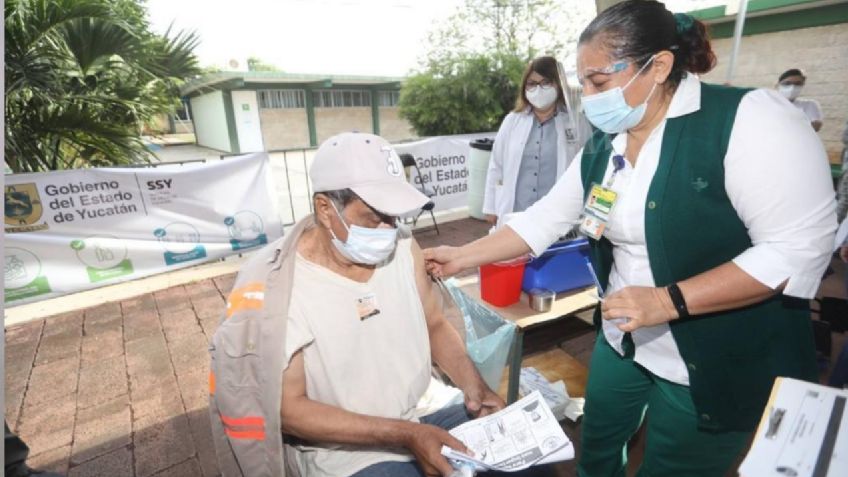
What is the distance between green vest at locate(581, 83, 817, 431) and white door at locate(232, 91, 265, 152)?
20681mm

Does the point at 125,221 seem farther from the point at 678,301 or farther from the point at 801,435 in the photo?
the point at 801,435

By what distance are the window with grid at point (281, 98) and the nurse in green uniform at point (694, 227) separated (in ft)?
69.7

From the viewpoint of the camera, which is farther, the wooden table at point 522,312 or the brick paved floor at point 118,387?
the brick paved floor at point 118,387

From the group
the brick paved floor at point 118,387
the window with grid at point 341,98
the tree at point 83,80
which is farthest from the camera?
the window with grid at point 341,98

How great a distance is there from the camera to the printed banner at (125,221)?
13.6ft

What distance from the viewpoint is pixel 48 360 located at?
11.0 feet

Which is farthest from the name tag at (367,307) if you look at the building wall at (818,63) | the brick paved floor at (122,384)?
the building wall at (818,63)

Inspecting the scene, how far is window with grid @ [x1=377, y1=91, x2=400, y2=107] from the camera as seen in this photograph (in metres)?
22.7

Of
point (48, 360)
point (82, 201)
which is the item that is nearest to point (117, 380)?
point (48, 360)

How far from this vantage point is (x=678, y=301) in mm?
1193

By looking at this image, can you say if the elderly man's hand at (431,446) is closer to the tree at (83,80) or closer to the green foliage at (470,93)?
the tree at (83,80)

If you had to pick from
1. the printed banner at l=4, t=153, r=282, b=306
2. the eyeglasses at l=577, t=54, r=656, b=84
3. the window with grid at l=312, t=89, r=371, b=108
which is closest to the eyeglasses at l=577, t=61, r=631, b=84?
the eyeglasses at l=577, t=54, r=656, b=84

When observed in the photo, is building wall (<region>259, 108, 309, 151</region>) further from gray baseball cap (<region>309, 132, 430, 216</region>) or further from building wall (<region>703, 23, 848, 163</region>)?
gray baseball cap (<region>309, 132, 430, 216</region>)

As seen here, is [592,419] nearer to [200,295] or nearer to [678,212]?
[678,212]
